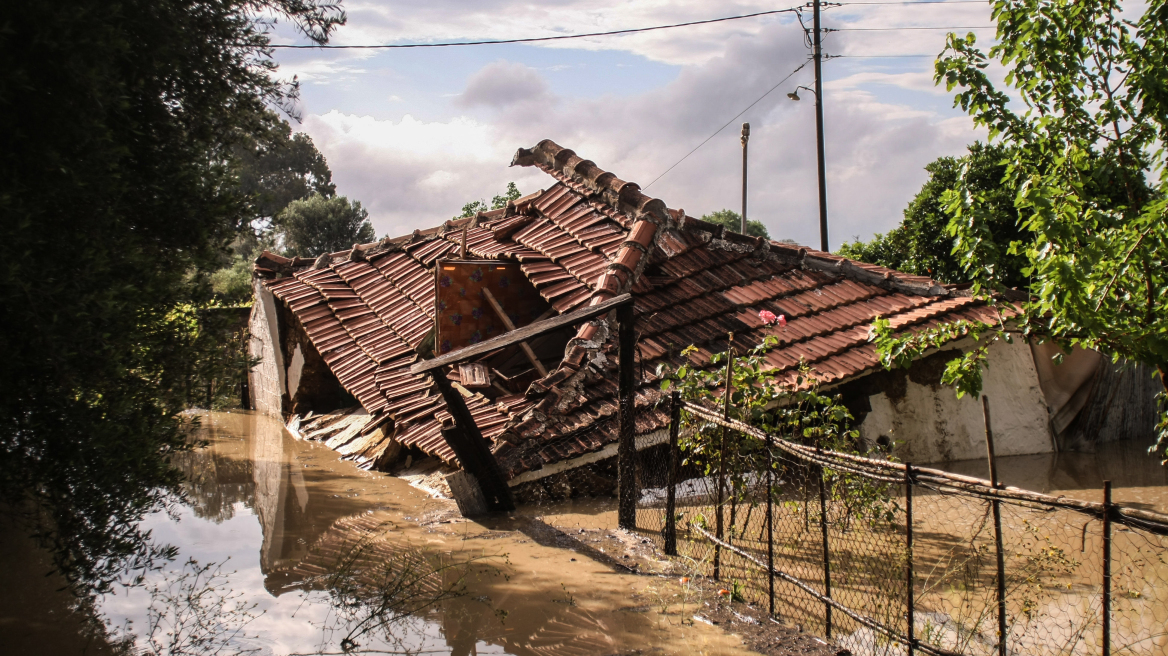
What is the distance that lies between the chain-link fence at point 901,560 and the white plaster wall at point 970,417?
1.88 m

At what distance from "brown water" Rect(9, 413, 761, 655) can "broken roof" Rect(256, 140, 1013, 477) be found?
1100mm

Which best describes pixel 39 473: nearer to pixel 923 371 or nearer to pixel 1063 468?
pixel 923 371

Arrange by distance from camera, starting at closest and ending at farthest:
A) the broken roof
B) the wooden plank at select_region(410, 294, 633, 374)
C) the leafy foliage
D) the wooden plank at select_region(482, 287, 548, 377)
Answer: the leafy foliage → the wooden plank at select_region(410, 294, 633, 374) → the broken roof → the wooden plank at select_region(482, 287, 548, 377)

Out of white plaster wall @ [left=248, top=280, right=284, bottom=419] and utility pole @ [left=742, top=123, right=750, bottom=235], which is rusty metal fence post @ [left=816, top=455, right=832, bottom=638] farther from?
utility pole @ [left=742, top=123, right=750, bottom=235]

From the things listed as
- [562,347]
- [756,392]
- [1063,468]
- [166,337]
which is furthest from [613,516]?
[1063,468]

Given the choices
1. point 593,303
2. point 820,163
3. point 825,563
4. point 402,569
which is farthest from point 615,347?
point 820,163

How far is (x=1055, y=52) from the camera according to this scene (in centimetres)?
602

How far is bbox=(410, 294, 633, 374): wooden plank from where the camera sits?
748 cm

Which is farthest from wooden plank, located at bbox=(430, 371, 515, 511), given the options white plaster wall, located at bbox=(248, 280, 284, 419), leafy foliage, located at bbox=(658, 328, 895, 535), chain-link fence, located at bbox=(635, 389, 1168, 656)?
white plaster wall, located at bbox=(248, 280, 284, 419)

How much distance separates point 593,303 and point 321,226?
3861 centimetres

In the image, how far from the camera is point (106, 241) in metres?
5.09

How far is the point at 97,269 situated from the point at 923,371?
9.11 m

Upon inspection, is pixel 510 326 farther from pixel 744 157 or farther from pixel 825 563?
pixel 744 157

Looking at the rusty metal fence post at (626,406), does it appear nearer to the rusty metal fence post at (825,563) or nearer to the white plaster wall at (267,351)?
the rusty metal fence post at (825,563)
